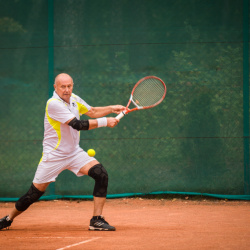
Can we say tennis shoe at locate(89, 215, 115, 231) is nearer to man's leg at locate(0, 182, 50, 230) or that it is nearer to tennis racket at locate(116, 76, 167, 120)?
man's leg at locate(0, 182, 50, 230)

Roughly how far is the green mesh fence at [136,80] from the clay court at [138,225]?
12.4 inches

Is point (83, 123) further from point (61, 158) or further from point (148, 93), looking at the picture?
point (148, 93)

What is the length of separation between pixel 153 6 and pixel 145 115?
150 centimetres

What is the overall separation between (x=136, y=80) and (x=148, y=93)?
1.65 metres

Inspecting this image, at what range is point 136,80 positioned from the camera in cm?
724

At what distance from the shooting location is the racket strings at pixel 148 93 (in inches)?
221

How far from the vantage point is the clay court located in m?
4.18

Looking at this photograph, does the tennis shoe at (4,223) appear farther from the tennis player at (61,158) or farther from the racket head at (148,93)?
the racket head at (148,93)

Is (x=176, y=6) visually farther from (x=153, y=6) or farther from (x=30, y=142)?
(x=30, y=142)

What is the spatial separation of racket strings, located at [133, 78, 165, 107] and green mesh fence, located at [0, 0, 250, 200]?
1556 millimetres

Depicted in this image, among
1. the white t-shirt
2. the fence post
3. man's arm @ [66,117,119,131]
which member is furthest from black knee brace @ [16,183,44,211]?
the fence post

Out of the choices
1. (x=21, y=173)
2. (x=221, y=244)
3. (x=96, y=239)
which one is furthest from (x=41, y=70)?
(x=221, y=244)

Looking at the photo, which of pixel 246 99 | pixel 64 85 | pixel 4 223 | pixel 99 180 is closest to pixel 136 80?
pixel 246 99

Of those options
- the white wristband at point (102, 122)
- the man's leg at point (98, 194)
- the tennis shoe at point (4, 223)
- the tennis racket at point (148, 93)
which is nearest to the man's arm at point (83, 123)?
the white wristband at point (102, 122)
